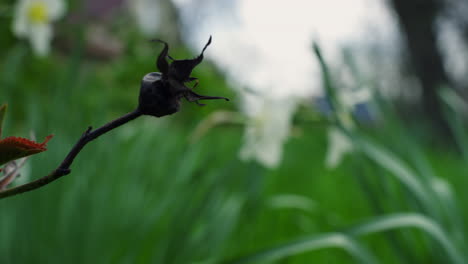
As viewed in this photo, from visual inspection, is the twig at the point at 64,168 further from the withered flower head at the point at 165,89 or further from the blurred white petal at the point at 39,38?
the blurred white petal at the point at 39,38

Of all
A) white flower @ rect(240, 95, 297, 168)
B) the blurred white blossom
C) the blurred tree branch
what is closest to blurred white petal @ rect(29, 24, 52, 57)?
white flower @ rect(240, 95, 297, 168)

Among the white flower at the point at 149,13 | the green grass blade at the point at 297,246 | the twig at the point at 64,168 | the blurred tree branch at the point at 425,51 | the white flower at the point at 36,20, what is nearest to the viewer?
the twig at the point at 64,168

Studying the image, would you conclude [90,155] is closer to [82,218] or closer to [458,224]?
[82,218]

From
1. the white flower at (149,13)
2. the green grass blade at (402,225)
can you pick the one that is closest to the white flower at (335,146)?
the green grass blade at (402,225)

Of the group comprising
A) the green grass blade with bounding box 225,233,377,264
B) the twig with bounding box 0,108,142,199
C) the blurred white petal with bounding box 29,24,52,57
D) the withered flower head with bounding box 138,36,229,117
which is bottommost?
the twig with bounding box 0,108,142,199

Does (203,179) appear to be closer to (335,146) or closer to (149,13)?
(335,146)

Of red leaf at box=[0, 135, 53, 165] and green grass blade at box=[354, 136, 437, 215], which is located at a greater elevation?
green grass blade at box=[354, 136, 437, 215]

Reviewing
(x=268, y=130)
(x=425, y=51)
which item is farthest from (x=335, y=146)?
(x=425, y=51)

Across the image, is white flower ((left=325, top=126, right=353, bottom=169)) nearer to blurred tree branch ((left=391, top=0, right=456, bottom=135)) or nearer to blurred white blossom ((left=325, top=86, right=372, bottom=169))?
blurred white blossom ((left=325, top=86, right=372, bottom=169))
